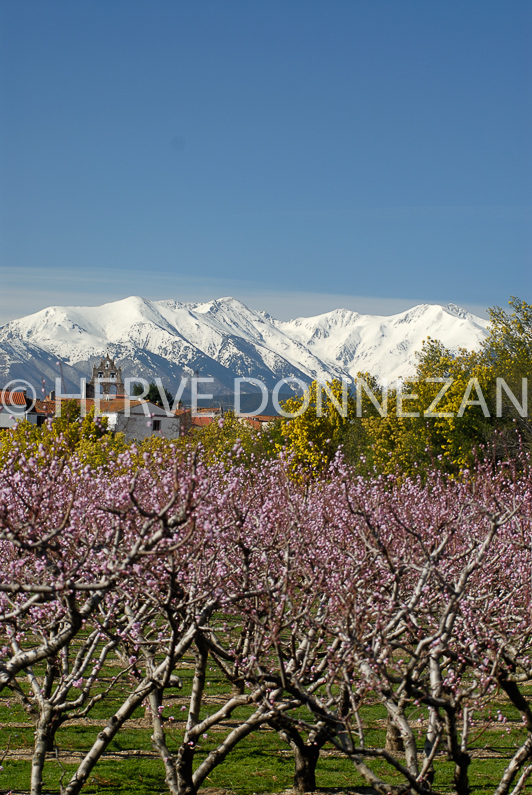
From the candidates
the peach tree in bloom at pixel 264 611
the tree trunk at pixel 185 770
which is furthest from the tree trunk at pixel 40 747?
the tree trunk at pixel 185 770

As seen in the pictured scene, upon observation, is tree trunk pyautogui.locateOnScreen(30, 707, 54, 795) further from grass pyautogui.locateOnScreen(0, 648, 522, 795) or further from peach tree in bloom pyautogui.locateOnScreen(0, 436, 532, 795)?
grass pyautogui.locateOnScreen(0, 648, 522, 795)

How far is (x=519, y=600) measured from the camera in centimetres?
1313

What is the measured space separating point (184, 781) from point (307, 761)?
2.65m

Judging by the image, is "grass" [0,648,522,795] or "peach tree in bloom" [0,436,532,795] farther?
"grass" [0,648,522,795]

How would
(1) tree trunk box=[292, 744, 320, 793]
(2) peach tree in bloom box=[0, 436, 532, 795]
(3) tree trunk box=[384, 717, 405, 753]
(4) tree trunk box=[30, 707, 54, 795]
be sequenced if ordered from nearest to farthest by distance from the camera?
1. (2) peach tree in bloom box=[0, 436, 532, 795]
2. (4) tree trunk box=[30, 707, 54, 795]
3. (1) tree trunk box=[292, 744, 320, 793]
4. (3) tree trunk box=[384, 717, 405, 753]

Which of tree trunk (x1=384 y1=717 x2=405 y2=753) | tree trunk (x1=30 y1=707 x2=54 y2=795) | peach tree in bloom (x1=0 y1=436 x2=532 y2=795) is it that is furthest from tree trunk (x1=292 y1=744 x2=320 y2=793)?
tree trunk (x1=30 y1=707 x2=54 y2=795)

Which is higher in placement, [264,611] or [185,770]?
[264,611]

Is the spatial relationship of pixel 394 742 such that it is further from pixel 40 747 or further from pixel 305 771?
pixel 40 747

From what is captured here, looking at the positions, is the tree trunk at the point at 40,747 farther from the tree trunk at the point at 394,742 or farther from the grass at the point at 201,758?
the tree trunk at the point at 394,742

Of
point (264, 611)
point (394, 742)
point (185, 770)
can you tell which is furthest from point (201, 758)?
point (264, 611)

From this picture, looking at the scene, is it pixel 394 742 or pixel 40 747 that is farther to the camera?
pixel 394 742

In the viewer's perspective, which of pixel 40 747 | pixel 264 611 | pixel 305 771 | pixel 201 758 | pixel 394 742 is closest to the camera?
pixel 264 611

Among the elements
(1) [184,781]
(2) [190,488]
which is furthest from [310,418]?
(2) [190,488]

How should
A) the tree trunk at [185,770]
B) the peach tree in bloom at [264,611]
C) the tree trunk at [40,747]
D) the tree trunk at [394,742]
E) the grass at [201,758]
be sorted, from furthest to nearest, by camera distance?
1. the tree trunk at [394,742]
2. the grass at [201,758]
3. the tree trunk at [185,770]
4. the tree trunk at [40,747]
5. the peach tree in bloom at [264,611]
